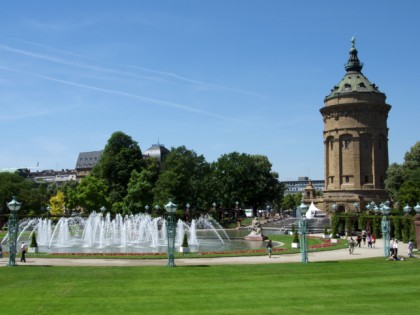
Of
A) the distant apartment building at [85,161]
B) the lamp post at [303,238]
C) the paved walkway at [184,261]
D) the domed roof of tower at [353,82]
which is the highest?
the domed roof of tower at [353,82]

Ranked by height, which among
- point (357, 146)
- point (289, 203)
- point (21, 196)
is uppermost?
point (357, 146)

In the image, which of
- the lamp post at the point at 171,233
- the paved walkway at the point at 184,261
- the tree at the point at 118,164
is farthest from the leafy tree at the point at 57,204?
Result: the lamp post at the point at 171,233

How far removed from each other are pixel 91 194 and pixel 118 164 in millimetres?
12361

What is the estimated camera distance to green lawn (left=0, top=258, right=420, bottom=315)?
50.9 feet

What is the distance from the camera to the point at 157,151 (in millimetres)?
162500

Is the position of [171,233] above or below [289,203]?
below

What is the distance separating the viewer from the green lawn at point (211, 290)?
15.5 m

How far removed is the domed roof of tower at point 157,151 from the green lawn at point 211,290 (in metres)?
133

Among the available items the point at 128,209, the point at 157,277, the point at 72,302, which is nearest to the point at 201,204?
the point at 128,209

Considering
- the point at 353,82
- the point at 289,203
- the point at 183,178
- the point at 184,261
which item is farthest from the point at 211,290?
the point at 289,203

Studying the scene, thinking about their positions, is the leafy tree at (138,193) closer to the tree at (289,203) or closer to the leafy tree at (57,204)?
the leafy tree at (57,204)

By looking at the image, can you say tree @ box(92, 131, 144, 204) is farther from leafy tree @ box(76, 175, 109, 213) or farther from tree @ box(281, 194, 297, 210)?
tree @ box(281, 194, 297, 210)

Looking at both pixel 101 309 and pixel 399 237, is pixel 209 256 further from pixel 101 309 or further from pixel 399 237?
pixel 399 237

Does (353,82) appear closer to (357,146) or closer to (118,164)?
(357,146)
